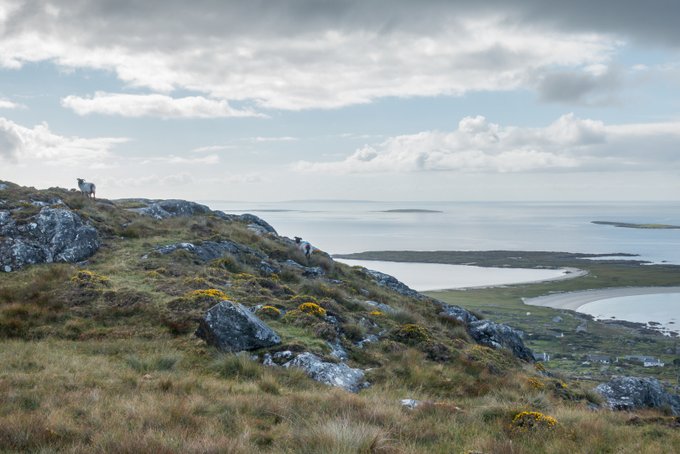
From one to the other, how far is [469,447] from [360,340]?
340 inches

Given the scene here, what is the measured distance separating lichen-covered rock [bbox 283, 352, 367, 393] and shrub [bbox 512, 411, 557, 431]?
4.14m

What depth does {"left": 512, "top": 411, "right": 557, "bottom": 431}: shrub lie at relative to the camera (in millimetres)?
8000

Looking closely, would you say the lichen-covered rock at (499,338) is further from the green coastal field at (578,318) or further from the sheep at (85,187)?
the sheep at (85,187)

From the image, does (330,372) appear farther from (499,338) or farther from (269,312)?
(499,338)

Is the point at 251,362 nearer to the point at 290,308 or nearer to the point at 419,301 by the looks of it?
the point at 290,308

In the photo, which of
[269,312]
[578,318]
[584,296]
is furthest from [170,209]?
[584,296]

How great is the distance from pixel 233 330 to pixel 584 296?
3589 inches

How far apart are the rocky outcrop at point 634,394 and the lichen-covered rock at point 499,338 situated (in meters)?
6.16

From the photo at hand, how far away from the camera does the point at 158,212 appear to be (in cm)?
3584

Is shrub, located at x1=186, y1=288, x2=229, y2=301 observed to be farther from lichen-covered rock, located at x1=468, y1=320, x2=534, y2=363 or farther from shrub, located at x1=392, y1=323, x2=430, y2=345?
lichen-covered rock, located at x1=468, y1=320, x2=534, y2=363

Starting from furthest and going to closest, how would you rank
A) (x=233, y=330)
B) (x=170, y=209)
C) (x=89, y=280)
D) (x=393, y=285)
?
1. (x=170, y=209)
2. (x=393, y=285)
3. (x=89, y=280)
4. (x=233, y=330)

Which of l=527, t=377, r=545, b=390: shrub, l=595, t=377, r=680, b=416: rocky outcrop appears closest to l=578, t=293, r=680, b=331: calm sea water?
l=595, t=377, r=680, b=416: rocky outcrop

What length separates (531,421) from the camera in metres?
8.21

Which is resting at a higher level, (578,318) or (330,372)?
(330,372)
